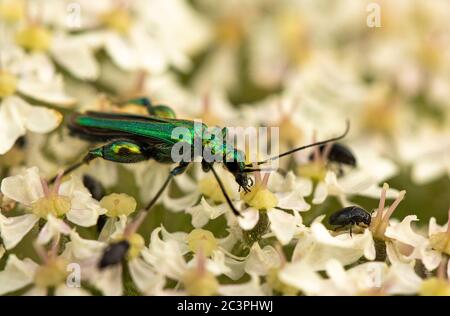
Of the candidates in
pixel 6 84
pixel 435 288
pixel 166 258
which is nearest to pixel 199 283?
pixel 166 258

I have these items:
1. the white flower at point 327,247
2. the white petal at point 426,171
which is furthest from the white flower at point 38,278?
the white petal at point 426,171

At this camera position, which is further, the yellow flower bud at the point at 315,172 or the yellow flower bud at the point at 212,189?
the yellow flower bud at the point at 315,172

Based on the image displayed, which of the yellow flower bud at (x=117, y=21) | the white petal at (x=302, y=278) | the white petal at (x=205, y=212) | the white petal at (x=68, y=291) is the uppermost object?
the yellow flower bud at (x=117, y=21)

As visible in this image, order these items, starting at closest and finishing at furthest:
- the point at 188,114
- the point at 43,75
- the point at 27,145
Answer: the point at 27,145, the point at 43,75, the point at 188,114

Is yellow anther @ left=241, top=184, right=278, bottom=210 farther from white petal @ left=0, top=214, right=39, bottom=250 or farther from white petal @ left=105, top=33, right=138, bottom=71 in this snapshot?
white petal @ left=105, top=33, right=138, bottom=71

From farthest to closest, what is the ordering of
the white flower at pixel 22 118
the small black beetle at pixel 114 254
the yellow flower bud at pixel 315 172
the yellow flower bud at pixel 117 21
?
the yellow flower bud at pixel 117 21 → the yellow flower bud at pixel 315 172 → the white flower at pixel 22 118 → the small black beetle at pixel 114 254

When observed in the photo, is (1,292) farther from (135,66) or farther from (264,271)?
(135,66)

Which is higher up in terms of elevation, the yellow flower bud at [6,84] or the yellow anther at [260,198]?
the yellow flower bud at [6,84]

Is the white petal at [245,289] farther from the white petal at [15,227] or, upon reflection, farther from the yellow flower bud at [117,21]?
the yellow flower bud at [117,21]

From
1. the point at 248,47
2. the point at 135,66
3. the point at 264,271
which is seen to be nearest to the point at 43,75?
the point at 135,66
